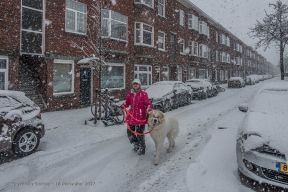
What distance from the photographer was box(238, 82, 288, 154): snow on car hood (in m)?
3.68

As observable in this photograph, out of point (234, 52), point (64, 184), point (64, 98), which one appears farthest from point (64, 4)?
point (234, 52)

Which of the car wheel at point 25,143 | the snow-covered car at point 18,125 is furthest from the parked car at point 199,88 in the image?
the car wheel at point 25,143

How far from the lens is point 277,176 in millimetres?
3549

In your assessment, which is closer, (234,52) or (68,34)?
(68,34)

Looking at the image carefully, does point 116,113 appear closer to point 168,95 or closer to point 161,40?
point 168,95

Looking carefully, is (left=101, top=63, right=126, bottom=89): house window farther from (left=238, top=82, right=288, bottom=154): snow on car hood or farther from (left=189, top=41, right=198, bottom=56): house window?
(left=189, top=41, right=198, bottom=56): house window

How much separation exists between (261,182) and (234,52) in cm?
5370

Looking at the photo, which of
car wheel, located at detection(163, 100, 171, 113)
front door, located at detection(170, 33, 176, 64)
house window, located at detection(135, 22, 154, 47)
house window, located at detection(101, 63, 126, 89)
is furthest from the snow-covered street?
front door, located at detection(170, 33, 176, 64)

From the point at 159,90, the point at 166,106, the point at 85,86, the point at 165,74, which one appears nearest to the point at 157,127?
the point at 166,106

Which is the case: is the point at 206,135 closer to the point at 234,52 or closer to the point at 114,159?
the point at 114,159

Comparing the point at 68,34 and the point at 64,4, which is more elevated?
the point at 64,4

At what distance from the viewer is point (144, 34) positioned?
1864 cm

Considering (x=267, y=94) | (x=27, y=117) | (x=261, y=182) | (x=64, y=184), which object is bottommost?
(x=64, y=184)

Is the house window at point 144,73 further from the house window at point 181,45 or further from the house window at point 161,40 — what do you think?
the house window at point 181,45
